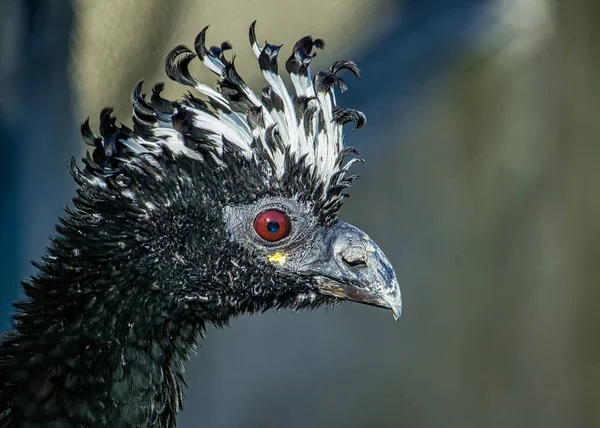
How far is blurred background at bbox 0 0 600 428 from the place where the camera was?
491 centimetres

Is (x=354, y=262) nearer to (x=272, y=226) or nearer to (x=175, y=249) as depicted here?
(x=272, y=226)

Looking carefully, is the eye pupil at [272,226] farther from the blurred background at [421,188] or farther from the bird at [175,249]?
the blurred background at [421,188]

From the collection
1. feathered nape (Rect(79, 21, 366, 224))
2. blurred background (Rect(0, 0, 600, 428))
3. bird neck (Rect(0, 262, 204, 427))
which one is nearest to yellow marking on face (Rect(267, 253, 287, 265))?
feathered nape (Rect(79, 21, 366, 224))

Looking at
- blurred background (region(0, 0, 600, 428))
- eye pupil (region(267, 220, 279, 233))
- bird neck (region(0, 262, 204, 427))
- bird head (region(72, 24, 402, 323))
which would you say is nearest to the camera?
bird neck (region(0, 262, 204, 427))

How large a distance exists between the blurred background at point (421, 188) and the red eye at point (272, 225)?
2.66 metres

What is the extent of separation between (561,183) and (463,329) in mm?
1347

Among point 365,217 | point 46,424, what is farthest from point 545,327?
point 46,424

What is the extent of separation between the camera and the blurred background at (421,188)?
491 centimetres

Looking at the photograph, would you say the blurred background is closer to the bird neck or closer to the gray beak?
the gray beak

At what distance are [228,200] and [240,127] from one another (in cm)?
25

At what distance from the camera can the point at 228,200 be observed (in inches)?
92.5

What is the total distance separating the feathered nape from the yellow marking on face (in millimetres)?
194

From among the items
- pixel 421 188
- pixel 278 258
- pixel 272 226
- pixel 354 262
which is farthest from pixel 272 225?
pixel 421 188

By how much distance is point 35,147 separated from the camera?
4.88 meters
